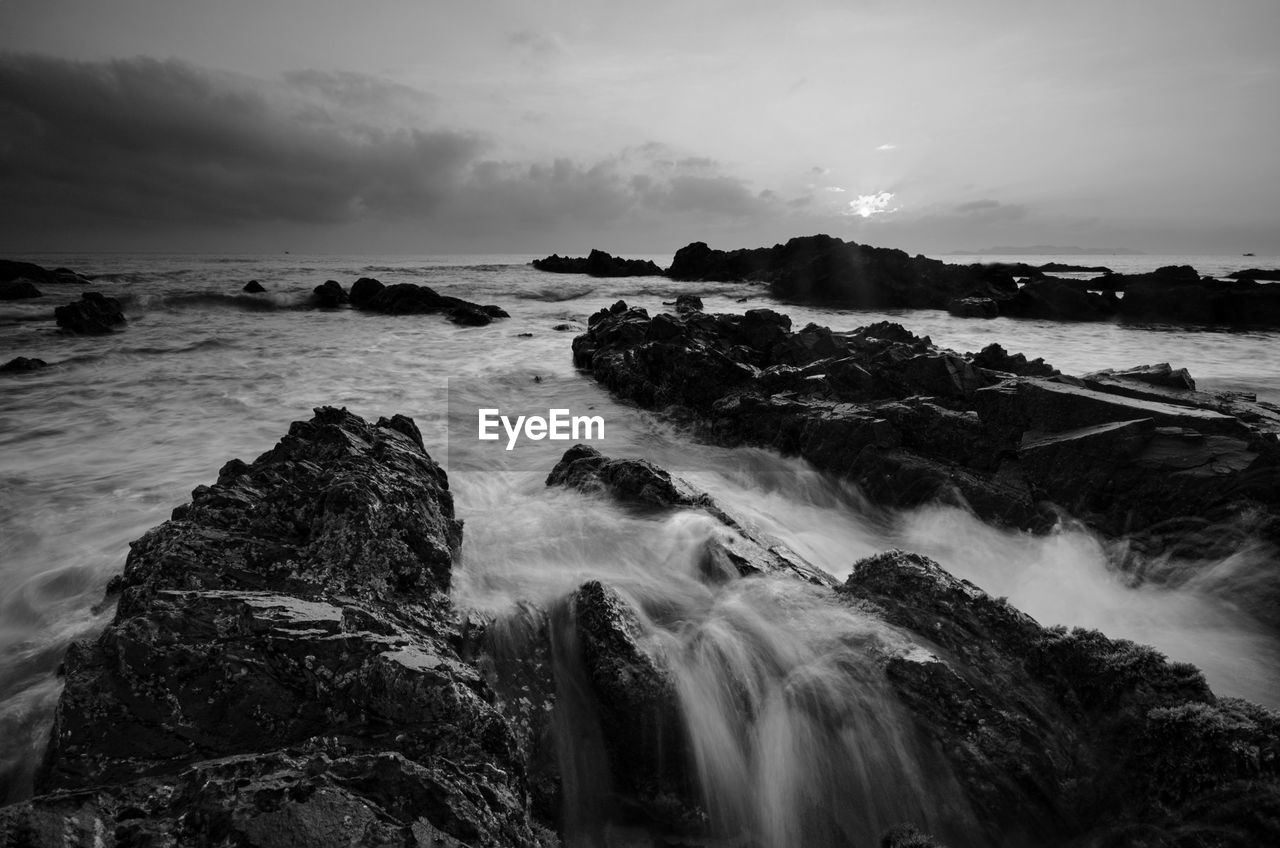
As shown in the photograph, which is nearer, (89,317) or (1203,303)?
(89,317)

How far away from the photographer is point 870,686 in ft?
13.7

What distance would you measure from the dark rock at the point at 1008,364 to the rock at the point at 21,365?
2381 cm

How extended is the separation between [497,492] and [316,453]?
10.6 ft

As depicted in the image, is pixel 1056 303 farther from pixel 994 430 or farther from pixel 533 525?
pixel 533 525

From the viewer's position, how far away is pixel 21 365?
15891 millimetres

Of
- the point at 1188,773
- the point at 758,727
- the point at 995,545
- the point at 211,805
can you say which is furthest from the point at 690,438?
the point at 211,805

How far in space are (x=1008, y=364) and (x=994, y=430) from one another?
164 inches

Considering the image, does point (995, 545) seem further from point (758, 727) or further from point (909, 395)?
point (758, 727)

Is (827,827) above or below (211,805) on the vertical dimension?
below

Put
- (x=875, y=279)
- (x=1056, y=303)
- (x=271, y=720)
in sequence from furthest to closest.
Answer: (x=875, y=279)
(x=1056, y=303)
(x=271, y=720)

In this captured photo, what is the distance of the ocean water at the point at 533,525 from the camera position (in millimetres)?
4645

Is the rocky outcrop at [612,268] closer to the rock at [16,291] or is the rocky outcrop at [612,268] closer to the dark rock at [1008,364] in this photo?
the rock at [16,291]

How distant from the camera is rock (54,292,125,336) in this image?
22141 mm

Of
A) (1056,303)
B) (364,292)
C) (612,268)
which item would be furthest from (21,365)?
(612,268)
